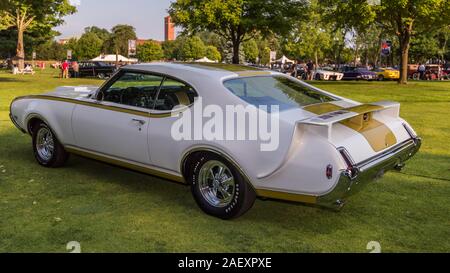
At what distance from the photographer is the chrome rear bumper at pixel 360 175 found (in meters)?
3.71

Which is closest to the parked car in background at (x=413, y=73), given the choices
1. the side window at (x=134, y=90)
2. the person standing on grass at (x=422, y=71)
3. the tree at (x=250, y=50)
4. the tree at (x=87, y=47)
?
the person standing on grass at (x=422, y=71)

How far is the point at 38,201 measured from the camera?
16.1ft

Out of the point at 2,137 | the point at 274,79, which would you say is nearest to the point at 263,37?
the point at 2,137

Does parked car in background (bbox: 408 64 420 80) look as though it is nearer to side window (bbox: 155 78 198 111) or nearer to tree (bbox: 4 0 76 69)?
tree (bbox: 4 0 76 69)

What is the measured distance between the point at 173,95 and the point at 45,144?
2543 mm

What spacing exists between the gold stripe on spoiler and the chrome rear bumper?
103mm

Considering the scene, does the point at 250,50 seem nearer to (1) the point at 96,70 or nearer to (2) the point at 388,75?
(2) the point at 388,75

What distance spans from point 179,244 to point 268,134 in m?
1.23

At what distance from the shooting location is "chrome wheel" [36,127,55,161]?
20.3 feet

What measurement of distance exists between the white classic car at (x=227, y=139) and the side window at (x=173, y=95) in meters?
0.01

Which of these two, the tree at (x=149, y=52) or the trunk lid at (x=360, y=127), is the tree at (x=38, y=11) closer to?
the trunk lid at (x=360, y=127)

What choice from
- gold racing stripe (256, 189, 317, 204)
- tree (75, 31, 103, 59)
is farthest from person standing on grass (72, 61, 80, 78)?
tree (75, 31, 103, 59)

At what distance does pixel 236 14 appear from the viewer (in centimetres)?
3409
